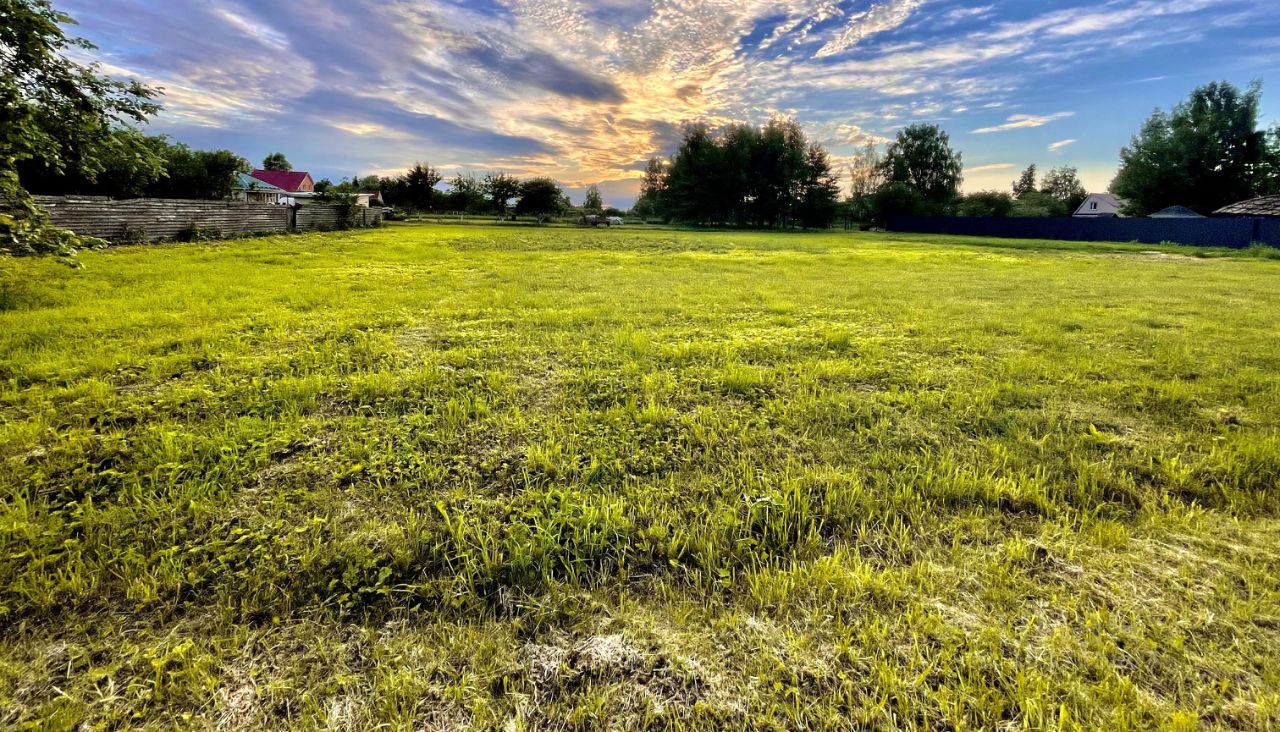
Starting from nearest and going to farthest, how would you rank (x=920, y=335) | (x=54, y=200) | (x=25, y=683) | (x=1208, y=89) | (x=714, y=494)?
(x=25, y=683) → (x=714, y=494) → (x=920, y=335) → (x=54, y=200) → (x=1208, y=89)

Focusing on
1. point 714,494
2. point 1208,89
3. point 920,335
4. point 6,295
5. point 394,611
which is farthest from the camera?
point 1208,89

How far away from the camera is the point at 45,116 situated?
685 centimetres

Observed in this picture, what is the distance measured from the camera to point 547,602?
5.65 feet

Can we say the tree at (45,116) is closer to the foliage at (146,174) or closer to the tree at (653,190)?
the foliage at (146,174)

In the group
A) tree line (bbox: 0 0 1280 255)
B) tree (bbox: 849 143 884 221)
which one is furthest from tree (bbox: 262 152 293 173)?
tree (bbox: 849 143 884 221)

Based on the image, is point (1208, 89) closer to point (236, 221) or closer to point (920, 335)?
point (920, 335)

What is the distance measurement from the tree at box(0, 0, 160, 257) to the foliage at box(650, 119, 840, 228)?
1778 inches

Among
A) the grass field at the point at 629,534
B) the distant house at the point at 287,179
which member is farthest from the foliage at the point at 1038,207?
the distant house at the point at 287,179

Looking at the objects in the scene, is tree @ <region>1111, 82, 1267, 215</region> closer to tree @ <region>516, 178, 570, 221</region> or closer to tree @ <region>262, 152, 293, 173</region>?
tree @ <region>516, 178, 570, 221</region>

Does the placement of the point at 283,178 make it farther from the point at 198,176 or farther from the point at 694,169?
the point at 694,169

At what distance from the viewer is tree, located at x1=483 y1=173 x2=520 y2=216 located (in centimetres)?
5041

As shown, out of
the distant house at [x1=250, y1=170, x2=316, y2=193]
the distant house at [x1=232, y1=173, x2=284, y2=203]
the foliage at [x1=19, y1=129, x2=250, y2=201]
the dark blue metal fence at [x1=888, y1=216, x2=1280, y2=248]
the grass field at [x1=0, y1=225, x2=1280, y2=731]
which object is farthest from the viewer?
the distant house at [x1=250, y1=170, x2=316, y2=193]

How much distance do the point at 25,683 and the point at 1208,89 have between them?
62.7m

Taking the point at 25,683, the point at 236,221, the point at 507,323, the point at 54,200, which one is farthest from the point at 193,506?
the point at 236,221
